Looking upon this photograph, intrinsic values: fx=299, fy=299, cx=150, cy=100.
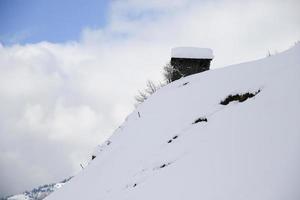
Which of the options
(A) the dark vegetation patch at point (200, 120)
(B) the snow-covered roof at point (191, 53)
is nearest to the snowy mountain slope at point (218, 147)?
(A) the dark vegetation patch at point (200, 120)

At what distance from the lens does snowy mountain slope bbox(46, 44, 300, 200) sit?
5.07 metres

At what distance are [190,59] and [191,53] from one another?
1.52 feet

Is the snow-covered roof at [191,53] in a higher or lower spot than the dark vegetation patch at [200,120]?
higher

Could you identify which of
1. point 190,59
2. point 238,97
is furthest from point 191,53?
point 238,97

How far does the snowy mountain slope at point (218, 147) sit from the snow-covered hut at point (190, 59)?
27.8 ft

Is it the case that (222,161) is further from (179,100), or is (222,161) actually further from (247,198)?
(179,100)

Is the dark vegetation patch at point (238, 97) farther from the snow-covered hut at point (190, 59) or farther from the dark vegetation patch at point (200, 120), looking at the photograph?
the snow-covered hut at point (190, 59)

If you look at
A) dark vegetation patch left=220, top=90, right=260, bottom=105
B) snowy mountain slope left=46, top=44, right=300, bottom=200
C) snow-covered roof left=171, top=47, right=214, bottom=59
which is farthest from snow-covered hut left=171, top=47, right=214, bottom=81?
dark vegetation patch left=220, top=90, right=260, bottom=105

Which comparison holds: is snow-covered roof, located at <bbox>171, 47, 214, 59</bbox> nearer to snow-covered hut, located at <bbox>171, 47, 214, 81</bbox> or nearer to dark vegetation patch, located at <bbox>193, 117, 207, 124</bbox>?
snow-covered hut, located at <bbox>171, 47, 214, 81</bbox>

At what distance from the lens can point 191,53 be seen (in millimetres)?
21656

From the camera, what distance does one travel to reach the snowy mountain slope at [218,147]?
507 centimetres

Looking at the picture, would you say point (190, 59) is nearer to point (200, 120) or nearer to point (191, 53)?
point (191, 53)

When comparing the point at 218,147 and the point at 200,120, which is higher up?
the point at 200,120

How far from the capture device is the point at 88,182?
11555mm
